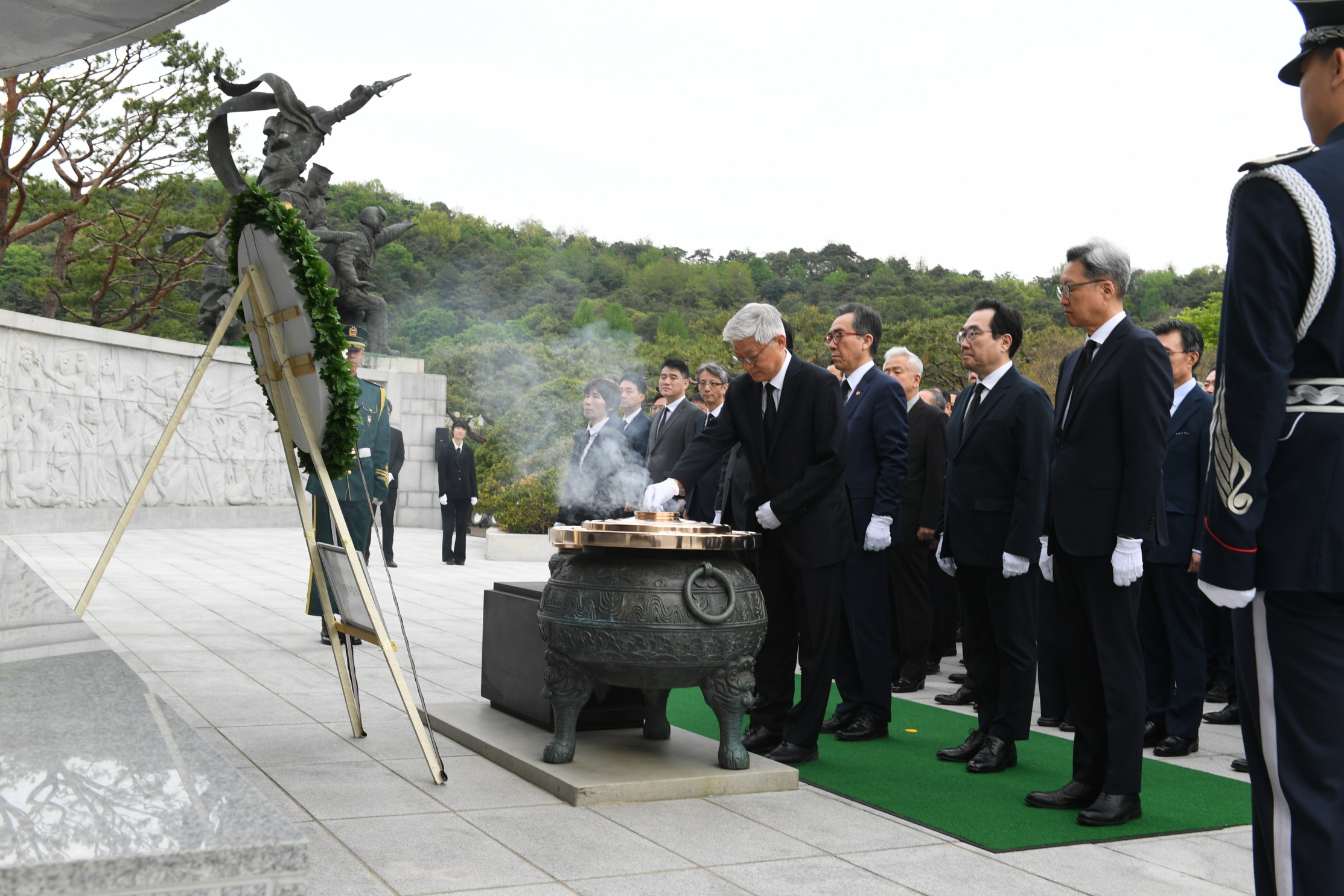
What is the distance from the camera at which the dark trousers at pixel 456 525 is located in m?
14.5

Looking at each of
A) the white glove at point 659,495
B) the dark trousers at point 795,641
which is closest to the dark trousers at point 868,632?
the dark trousers at point 795,641

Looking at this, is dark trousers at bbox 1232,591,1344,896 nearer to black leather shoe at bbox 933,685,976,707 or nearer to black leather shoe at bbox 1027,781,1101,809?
black leather shoe at bbox 1027,781,1101,809

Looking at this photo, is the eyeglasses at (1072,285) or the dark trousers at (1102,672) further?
the eyeglasses at (1072,285)

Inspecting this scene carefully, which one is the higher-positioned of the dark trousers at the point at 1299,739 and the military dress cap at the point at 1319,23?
the military dress cap at the point at 1319,23

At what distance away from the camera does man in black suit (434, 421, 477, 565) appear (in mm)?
14570

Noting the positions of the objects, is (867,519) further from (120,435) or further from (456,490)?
(120,435)

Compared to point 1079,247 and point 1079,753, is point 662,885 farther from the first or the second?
point 1079,247

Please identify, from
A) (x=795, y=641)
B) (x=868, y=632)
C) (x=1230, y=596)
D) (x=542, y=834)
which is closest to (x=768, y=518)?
(x=795, y=641)

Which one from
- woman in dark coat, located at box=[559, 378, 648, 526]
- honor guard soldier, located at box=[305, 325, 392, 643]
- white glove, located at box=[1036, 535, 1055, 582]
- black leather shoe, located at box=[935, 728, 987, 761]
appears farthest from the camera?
honor guard soldier, located at box=[305, 325, 392, 643]

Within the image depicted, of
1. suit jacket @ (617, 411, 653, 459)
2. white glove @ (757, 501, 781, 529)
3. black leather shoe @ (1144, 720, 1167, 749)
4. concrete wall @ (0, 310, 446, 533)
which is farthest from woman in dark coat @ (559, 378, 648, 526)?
concrete wall @ (0, 310, 446, 533)

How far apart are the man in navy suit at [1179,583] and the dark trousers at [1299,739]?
9.38 ft

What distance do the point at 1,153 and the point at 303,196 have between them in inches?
289

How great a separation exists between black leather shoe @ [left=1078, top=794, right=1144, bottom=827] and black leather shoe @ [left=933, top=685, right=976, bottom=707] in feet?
7.76

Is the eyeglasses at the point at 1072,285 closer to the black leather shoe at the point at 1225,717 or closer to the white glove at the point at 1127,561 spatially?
the white glove at the point at 1127,561
